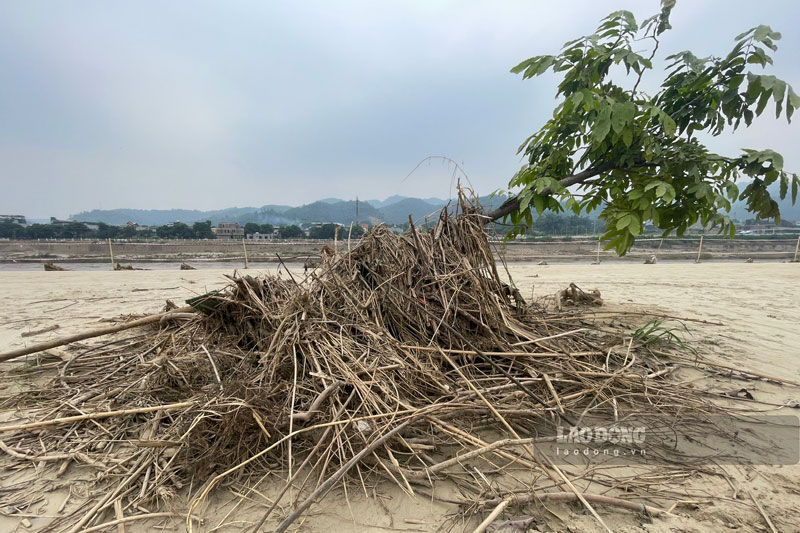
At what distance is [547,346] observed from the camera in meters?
2.61

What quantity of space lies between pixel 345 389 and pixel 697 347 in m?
3.70

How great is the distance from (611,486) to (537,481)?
349 mm

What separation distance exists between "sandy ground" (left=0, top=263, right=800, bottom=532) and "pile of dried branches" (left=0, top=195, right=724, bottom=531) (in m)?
0.12

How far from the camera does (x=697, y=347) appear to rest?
340 cm

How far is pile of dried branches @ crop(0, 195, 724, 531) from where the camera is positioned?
164 centimetres

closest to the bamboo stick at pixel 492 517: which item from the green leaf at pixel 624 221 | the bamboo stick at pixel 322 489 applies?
the bamboo stick at pixel 322 489

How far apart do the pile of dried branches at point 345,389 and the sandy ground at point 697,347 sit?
0.39 ft

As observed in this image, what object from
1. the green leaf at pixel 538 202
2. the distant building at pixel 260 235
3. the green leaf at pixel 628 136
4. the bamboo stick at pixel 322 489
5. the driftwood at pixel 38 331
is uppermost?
the green leaf at pixel 628 136

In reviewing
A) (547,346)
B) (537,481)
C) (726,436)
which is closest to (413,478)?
(537,481)

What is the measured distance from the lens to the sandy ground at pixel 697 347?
1.40 metres

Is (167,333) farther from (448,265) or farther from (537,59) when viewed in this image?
(537,59)

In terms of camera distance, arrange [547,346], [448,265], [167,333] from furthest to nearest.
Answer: [167,333] < [448,265] < [547,346]

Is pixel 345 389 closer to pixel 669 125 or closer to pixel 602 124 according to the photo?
pixel 602 124

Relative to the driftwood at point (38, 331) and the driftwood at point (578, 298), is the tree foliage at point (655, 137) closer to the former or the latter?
the driftwood at point (578, 298)
